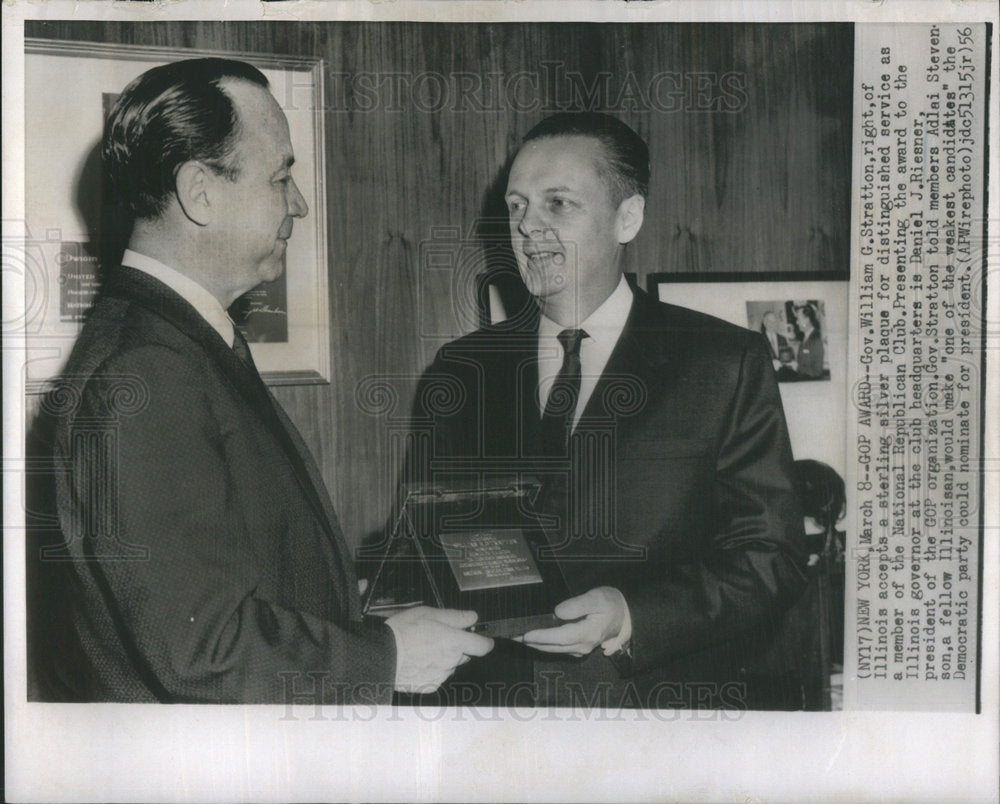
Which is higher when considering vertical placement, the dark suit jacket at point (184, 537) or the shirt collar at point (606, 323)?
the shirt collar at point (606, 323)

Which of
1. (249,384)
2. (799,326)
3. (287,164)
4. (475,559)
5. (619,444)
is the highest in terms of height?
(287,164)

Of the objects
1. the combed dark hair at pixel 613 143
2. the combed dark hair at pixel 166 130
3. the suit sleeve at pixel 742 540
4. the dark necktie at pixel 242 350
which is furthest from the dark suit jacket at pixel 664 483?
the combed dark hair at pixel 166 130

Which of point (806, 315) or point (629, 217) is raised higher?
point (629, 217)

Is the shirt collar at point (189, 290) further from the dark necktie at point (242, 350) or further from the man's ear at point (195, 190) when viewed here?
the man's ear at point (195, 190)

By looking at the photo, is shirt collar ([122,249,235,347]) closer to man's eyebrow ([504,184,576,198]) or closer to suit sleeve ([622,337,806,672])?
man's eyebrow ([504,184,576,198])

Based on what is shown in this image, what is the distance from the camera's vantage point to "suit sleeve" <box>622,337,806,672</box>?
172cm

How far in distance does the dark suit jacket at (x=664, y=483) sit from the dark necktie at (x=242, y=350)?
14.6 inches

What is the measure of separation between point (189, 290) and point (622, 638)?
1.17m

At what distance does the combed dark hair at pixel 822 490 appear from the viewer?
1.74 metres

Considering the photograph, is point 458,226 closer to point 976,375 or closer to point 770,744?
point 976,375

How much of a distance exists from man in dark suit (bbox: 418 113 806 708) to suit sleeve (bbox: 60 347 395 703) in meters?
0.37

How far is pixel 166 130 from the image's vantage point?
1.71 metres

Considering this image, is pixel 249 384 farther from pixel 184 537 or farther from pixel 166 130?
pixel 166 130
